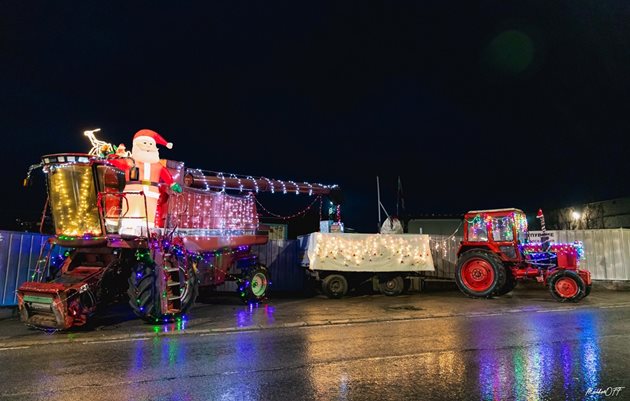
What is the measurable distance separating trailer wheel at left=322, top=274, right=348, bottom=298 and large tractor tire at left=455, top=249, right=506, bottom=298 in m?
3.89

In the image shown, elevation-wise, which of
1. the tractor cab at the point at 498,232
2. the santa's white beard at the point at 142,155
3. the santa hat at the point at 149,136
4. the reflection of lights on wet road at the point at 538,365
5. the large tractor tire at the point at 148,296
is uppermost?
the santa hat at the point at 149,136

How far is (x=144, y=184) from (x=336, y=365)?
6.32 metres

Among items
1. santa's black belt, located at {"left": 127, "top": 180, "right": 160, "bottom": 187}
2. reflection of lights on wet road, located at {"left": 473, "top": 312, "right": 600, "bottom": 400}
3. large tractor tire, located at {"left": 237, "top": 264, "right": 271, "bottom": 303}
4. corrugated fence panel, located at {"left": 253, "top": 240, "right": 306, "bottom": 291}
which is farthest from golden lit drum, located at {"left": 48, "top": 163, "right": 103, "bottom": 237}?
reflection of lights on wet road, located at {"left": 473, "top": 312, "right": 600, "bottom": 400}

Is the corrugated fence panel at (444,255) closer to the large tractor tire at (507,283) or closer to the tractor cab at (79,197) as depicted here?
the large tractor tire at (507,283)

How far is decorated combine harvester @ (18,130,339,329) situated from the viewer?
28.2 ft

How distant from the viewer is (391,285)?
1538 cm

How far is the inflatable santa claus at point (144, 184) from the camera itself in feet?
32.7

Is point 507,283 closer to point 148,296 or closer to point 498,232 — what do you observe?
point 498,232

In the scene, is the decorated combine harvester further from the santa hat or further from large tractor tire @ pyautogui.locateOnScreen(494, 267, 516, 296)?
large tractor tire @ pyautogui.locateOnScreen(494, 267, 516, 296)

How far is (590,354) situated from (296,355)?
436 centimetres

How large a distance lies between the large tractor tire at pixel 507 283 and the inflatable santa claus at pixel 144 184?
10823 mm

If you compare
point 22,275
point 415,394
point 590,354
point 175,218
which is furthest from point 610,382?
point 22,275

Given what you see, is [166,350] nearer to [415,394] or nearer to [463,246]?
[415,394]

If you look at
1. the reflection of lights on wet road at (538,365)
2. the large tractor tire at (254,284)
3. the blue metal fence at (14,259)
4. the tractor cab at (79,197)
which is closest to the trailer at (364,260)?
the large tractor tire at (254,284)
